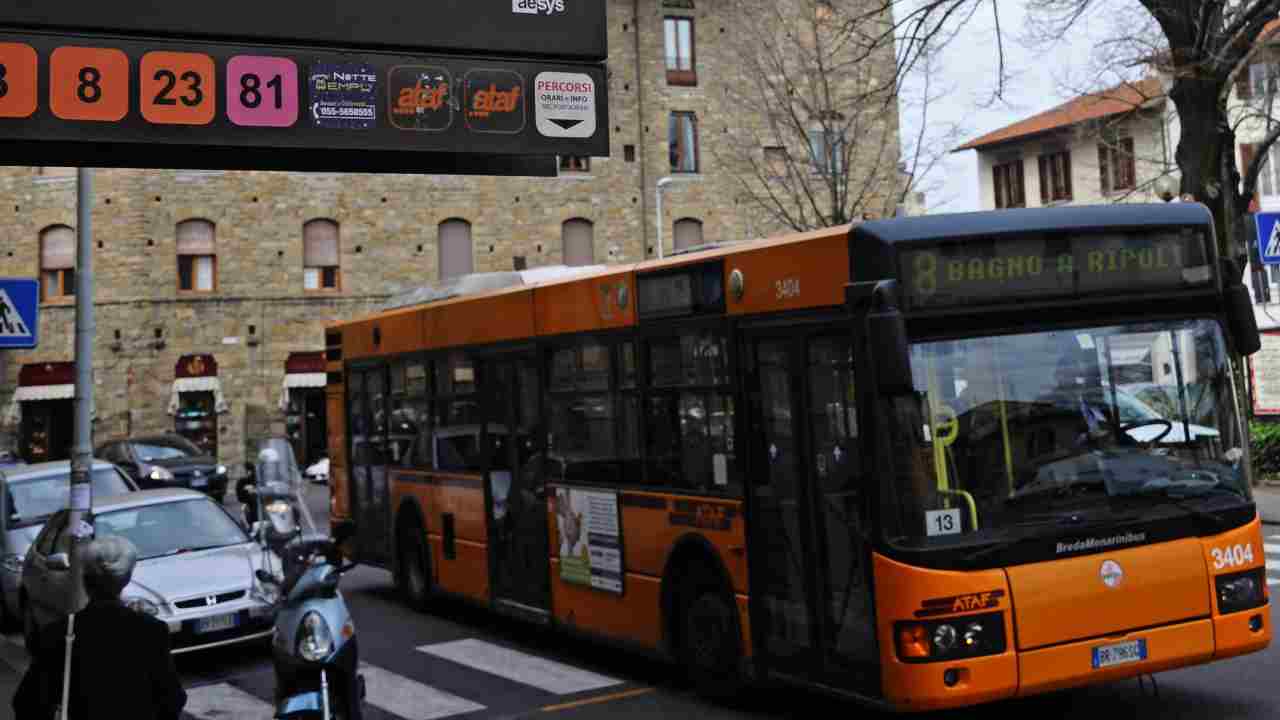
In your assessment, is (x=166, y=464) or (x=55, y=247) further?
(x=55, y=247)

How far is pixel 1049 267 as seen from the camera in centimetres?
772

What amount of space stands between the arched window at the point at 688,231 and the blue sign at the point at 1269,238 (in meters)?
29.0

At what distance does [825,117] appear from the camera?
31.1m

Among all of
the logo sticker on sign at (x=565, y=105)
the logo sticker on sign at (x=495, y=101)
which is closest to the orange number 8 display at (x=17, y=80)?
the logo sticker on sign at (x=495, y=101)

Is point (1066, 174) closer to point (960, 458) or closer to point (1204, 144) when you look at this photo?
point (1204, 144)

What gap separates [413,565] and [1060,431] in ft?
28.2

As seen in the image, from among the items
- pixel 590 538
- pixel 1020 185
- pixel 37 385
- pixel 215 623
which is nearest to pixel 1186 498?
pixel 590 538

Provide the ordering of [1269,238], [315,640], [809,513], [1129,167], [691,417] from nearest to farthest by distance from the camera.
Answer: [315,640], [809,513], [691,417], [1269,238], [1129,167]

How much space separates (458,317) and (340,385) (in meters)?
3.76

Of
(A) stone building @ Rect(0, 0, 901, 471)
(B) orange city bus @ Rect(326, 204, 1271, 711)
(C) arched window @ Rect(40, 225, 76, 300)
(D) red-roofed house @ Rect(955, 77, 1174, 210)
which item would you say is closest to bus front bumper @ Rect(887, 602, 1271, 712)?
(B) orange city bus @ Rect(326, 204, 1271, 711)

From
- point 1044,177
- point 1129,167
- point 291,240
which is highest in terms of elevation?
point 1044,177

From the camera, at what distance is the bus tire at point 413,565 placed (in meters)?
14.2

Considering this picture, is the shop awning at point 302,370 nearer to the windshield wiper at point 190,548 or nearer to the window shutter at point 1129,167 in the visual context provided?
the window shutter at point 1129,167

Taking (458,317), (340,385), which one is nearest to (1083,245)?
(458,317)
